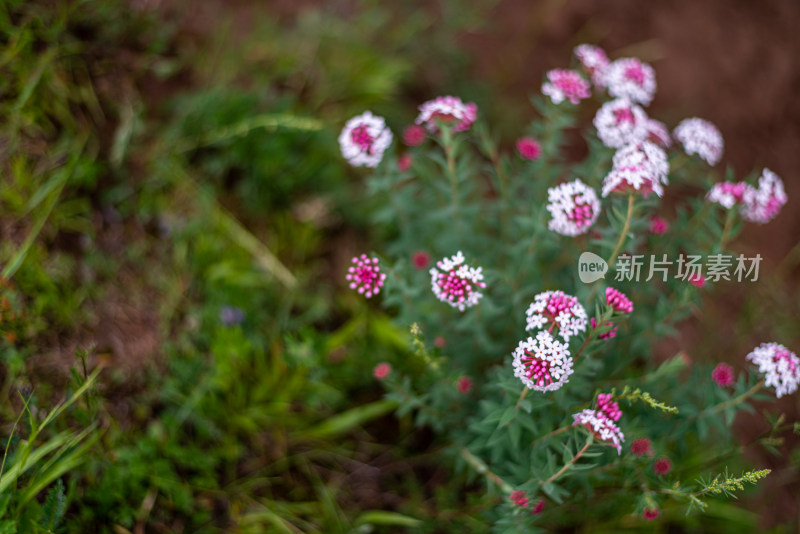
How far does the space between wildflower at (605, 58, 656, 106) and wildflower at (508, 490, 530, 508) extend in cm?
187

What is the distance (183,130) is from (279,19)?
1.40 metres

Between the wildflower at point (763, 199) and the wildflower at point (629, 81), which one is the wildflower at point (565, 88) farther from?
the wildflower at point (763, 199)

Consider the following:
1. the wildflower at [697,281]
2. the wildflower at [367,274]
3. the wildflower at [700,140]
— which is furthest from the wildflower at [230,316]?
the wildflower at [700,140]

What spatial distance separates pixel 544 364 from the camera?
74.5 inches

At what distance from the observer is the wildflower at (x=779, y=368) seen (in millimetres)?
2143

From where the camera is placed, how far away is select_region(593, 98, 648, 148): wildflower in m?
2.49

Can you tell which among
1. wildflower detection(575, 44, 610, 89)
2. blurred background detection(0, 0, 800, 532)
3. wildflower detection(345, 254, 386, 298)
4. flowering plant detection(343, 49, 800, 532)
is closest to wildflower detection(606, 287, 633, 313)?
flowering plant detection(343, 49, 800, 532)

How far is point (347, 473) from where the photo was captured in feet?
10.5

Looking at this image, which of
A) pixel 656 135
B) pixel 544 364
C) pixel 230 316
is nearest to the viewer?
pixel 544 364

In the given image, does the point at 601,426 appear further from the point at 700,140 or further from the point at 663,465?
the point at 700,140

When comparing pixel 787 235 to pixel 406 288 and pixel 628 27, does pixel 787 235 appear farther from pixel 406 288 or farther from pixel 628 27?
pixel 406 288

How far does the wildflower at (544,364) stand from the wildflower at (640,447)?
0.60 meters

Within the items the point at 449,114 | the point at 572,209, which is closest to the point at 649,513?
the point at 572,209

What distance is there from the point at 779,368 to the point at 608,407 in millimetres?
739
